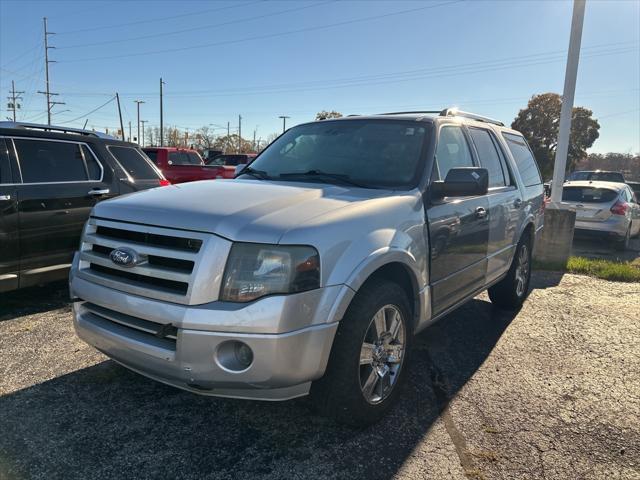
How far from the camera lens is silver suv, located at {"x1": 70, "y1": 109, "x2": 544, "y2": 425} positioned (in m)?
2.40

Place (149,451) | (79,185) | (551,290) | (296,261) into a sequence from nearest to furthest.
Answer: (296,261)
(149,451)
(79,185)
(551,290)

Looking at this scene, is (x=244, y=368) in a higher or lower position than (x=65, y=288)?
higher

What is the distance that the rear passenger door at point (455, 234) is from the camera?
11.3ft

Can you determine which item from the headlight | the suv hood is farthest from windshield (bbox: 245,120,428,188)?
the headlight

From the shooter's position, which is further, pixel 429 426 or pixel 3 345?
pixel 3 345

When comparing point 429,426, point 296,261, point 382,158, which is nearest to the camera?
point 296,261

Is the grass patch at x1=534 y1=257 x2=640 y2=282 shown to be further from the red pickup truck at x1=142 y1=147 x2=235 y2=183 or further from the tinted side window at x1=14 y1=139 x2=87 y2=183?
the red pickup truck at x1=142 y1=147 x2=235 y2=183

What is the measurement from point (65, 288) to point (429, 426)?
4.68 meters

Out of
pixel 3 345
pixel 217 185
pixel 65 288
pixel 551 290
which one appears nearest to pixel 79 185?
pixel 65 288

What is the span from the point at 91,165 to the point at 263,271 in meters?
4.01

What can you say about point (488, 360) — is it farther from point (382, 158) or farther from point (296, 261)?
point (296, 261)

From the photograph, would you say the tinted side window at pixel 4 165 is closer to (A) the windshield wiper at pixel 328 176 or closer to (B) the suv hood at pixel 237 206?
(B) the suv hood at pixel 237 206

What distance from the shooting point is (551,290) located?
6633 millimetres

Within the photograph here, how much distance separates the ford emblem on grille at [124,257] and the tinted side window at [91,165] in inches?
125
